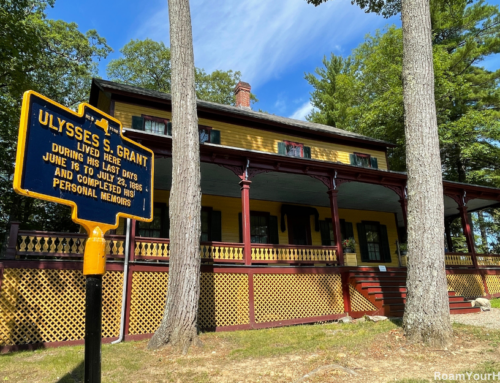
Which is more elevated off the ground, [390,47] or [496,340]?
[390,47]

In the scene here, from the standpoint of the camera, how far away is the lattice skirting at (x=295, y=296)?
10484 millimetres

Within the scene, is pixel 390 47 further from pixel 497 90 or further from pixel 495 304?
pixel 495 304

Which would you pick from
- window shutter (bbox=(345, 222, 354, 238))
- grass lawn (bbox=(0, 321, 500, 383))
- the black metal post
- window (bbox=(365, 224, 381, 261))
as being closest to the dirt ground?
grass lawn (bbox=(0, 321, 500, 383))

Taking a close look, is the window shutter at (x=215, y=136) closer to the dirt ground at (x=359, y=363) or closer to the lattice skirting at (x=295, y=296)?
the lattice skirting at (x=295, y=296)

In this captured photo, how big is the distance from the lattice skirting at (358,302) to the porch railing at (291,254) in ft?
3.80

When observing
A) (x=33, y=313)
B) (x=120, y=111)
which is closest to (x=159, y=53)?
(x=120, y=111)

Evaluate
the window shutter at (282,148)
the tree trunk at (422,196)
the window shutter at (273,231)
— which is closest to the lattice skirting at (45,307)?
the tree trunk at (422,196)

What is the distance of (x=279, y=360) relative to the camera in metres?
5.99

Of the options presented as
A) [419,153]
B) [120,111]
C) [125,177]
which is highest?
[120,111]

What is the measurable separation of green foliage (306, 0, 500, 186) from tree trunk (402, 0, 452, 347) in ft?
48.9

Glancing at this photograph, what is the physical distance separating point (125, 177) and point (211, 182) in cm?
971

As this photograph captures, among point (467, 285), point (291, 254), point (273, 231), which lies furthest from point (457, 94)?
point (291, 254)

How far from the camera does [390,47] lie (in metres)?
24.2

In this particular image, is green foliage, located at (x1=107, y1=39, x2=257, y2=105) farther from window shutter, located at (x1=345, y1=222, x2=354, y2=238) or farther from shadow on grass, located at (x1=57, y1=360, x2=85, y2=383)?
shadow on grass, located at (x1=57, y1=360, x2=85, y2=383)
